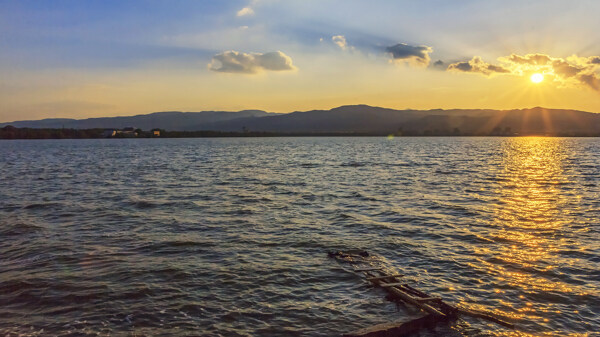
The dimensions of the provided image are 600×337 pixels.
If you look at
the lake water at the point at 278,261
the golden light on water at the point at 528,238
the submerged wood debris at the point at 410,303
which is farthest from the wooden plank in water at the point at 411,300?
the golden light on water at the point at 528,238

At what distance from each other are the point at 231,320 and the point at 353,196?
23.7 metres

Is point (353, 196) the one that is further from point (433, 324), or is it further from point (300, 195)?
point (433, 324)

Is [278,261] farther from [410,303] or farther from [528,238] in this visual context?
[528,238]

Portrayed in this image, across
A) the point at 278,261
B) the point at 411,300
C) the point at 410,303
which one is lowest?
the point at 278,261

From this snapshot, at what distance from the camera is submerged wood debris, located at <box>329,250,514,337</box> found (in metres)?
10.1

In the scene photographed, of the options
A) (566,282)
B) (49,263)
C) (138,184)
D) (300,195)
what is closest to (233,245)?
(49,263)

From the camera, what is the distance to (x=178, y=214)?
2592 cm

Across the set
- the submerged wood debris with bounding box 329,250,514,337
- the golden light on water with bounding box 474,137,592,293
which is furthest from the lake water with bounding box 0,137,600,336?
the submerged wood debris with bounding box 329,250,514,337

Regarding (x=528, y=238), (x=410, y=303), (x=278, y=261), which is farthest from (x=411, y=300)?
(x=528, y=238)

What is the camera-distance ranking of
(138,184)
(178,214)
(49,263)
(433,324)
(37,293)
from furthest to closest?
1. (138,184)
2. (178,214)
3. (49,263)
4. (37,293)
5. (433,324)

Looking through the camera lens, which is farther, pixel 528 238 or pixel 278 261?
pixel 528 238

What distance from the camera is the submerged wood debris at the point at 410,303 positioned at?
10133 millimetres

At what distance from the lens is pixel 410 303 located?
469 inches

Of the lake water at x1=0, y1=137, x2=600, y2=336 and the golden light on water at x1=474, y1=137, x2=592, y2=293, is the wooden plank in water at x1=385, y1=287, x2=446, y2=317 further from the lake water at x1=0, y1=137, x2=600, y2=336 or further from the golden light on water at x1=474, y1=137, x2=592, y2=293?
the golden light on water at x1=474, y1=137, x2=592, y2=293
